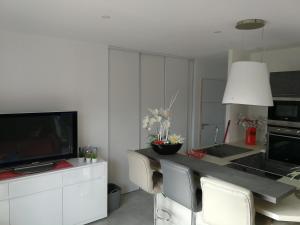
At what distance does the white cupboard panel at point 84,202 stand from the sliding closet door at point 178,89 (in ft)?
6.60

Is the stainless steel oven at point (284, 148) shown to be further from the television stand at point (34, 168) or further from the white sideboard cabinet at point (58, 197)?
the television stand at point (34, 168)

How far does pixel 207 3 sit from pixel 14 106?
241 cm

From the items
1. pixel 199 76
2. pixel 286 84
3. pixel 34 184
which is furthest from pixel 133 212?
pixel 199 76

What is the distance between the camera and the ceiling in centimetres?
195

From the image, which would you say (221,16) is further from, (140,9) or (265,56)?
(265,56)

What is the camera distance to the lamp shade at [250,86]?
7.41ft

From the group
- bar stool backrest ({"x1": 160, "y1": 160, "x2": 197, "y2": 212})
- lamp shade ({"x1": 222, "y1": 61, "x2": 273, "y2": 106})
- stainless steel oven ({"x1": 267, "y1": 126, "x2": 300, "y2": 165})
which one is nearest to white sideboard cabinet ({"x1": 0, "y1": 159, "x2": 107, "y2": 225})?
bar stool backrest ({"x1": 160, "y1": 160, "x2": 197, "y2": 212})

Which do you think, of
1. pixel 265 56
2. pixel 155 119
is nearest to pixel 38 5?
pixel 155 119

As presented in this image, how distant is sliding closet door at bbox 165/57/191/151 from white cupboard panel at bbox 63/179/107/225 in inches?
79.2

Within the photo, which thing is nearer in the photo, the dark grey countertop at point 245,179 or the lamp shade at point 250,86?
the dark grey countertop at point 245,179

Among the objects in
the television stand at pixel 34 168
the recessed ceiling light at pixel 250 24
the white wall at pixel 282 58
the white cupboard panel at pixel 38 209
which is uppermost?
the recessed ceiling light at pixel 250 24

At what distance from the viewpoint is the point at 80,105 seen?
3432mm

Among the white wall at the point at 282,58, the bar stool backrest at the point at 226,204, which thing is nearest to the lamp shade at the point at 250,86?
the bar stool backrest at the point at 226,204

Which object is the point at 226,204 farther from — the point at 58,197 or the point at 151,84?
the point at 151,84
